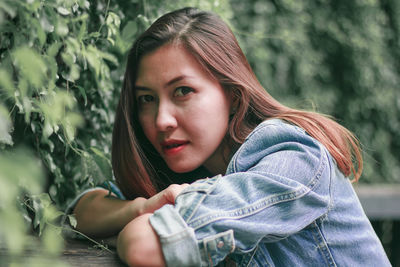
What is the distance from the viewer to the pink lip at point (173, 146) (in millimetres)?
1804

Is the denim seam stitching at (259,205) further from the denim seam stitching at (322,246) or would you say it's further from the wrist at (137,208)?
the wrist at (137,208)

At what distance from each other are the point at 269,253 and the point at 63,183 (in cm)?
95

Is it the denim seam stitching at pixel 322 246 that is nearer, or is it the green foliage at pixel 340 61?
the denim seam stitching at pixel 322 246

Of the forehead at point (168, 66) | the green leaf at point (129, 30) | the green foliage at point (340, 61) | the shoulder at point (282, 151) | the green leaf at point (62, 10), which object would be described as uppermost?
the green leaf at point (62, 10)

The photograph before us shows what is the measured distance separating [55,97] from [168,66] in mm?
819

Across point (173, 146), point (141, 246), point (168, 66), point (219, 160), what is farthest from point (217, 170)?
point (141, 246)

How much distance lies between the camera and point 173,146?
1829 millimetres

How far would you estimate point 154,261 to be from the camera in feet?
3.85

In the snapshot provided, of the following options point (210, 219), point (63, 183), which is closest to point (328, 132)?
point (210, 219)

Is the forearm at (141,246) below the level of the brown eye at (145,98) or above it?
below

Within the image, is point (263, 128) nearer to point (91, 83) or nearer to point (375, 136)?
point (91, 83)

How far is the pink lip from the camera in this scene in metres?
1.80

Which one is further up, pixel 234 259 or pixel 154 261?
pixel 154 261

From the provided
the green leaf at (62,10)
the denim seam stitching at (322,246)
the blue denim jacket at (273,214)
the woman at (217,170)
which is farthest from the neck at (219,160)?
the green leaf at (62,10)
